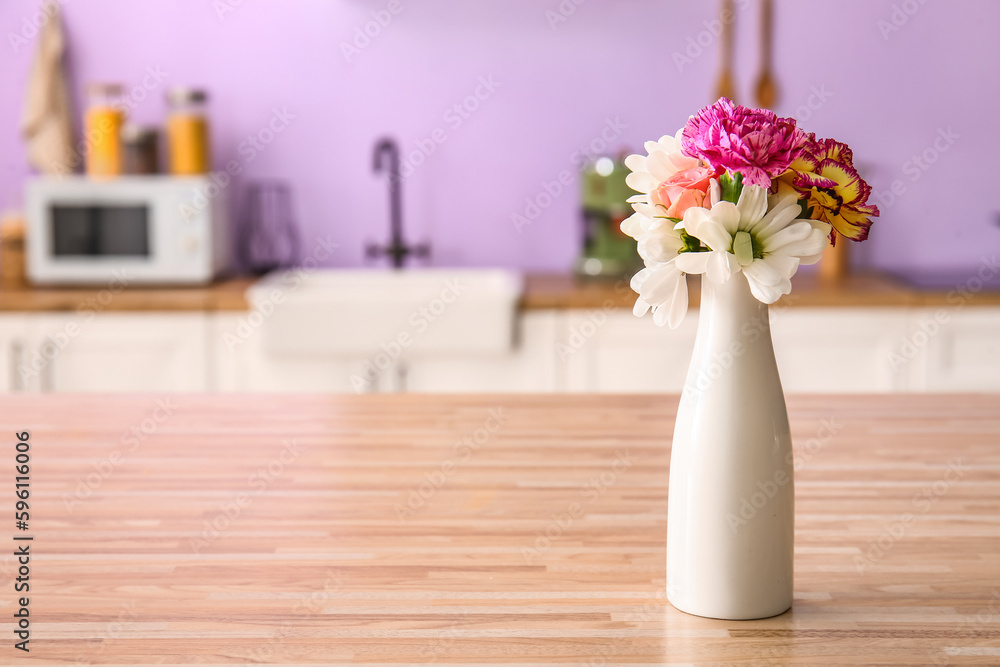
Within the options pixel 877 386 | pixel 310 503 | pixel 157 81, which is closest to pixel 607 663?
pixel 310 503

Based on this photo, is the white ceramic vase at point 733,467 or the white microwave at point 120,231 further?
the white microwave at point 120,231

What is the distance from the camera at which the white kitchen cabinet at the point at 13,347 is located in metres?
2.62

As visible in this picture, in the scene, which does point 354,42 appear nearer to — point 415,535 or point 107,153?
Answer: point 107,153

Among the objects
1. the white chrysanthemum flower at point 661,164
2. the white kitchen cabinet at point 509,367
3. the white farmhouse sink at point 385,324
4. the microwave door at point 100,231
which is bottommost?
the white kitchen cabinet at point 509,367
